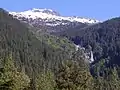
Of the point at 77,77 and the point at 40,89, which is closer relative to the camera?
the point at 77,77

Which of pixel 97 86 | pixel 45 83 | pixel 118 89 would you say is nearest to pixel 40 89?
pixel 45 83

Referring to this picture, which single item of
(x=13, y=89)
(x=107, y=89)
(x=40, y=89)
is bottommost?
(x=107, y=89)

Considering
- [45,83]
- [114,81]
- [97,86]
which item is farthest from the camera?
[97,86]

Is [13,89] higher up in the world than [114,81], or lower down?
higher up

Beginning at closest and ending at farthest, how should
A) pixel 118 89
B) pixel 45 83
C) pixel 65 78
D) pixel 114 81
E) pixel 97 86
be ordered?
1. pixel 65 78
2. pixel 45 83
3. pixel 118 89
4. pixel 114 81
5. pixel 97 86

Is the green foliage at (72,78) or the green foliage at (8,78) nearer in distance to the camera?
the green foliage at (72,78)

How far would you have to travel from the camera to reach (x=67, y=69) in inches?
2058

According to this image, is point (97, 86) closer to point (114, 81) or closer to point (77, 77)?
point (114, 81)

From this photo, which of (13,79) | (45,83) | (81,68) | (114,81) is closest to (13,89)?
(13,79)

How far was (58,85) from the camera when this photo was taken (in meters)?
52.6

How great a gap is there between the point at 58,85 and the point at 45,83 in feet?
111

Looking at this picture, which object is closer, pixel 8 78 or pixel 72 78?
pixel 8 78

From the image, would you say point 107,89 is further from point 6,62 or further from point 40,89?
point 6,62

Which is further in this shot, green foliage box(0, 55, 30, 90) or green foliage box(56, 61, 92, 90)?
green foliage box(0, 55, 30, 90)
